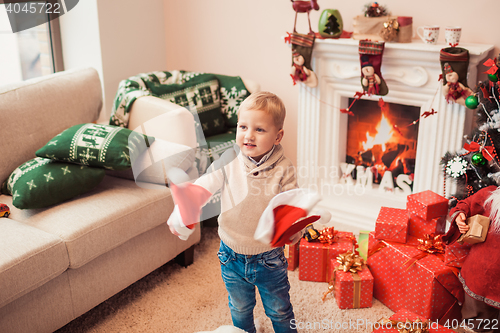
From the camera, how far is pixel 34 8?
2.88 meters

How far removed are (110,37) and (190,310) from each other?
77.4 inches

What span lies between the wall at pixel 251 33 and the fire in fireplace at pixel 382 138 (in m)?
0.44

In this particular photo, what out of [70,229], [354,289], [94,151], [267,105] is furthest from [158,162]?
[354,289]

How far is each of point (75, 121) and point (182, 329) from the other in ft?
3.93

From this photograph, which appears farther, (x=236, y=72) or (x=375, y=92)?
(x=236, y=72)

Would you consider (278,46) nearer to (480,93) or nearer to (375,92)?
(375,92)

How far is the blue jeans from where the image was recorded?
1439 mm

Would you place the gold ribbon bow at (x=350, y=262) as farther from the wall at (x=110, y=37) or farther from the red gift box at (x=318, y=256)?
the wall at (x=110, y=37)

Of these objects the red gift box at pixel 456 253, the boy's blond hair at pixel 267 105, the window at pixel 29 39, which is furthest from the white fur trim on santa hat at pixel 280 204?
the window at pixel 29 39

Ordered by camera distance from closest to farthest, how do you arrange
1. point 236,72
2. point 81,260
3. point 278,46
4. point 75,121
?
point 81,260 < point 75,121 < point 278,46 < point 236,72

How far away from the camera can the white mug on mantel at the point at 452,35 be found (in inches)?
84.9

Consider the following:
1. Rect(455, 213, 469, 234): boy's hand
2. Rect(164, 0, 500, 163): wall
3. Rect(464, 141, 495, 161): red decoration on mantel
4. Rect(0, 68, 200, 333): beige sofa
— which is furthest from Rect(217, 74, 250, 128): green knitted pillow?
Rect(455, 213, 469, 234): boy's hand

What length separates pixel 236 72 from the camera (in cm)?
324

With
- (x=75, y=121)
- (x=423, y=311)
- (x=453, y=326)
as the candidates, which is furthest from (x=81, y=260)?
(x=453, y=326)
